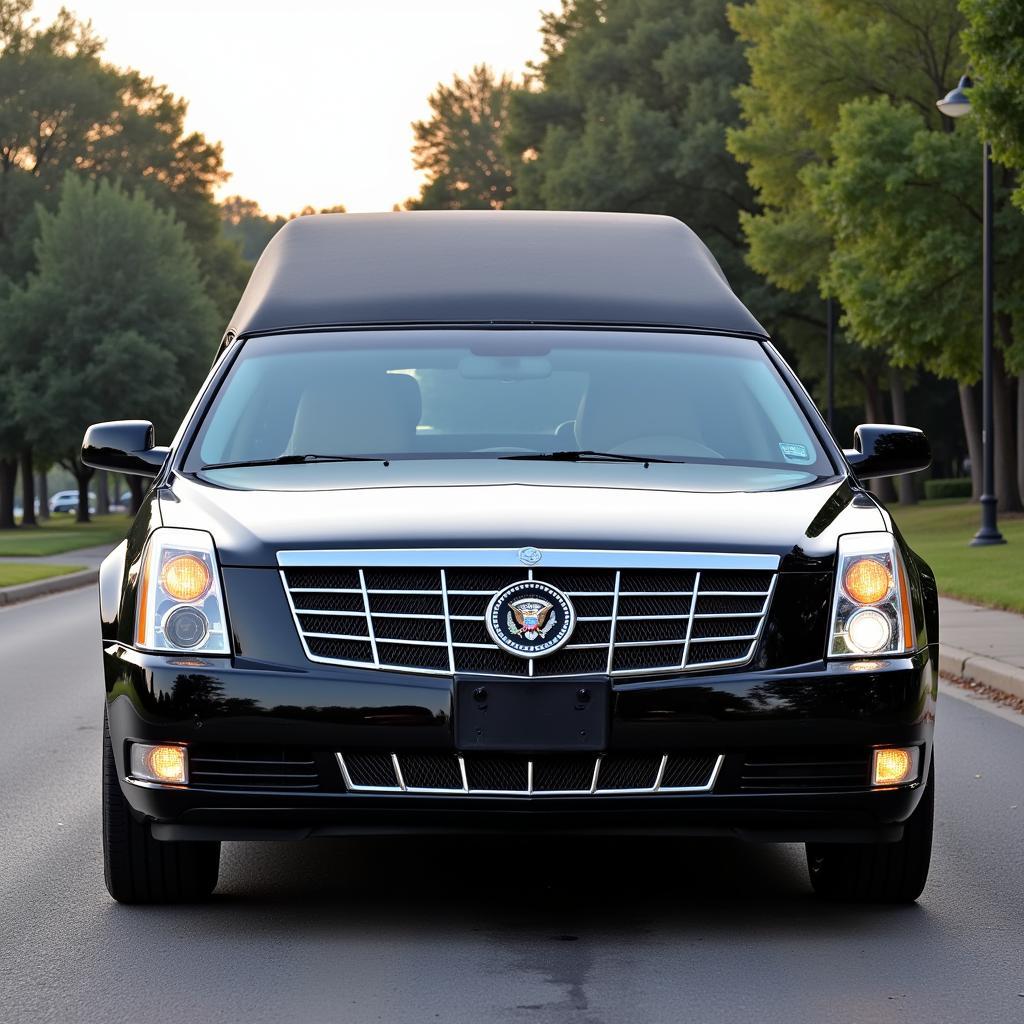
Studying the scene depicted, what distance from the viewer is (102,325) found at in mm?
55719

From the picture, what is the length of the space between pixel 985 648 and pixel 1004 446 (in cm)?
2821

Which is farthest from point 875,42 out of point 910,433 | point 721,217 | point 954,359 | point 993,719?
point 910,433

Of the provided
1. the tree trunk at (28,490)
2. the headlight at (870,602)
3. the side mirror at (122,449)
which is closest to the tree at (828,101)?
the tree trunk at (28,490)

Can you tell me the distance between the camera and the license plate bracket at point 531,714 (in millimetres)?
5430

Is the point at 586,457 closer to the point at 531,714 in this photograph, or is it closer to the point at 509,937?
the point at 531,714

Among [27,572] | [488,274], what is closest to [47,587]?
[27,572]

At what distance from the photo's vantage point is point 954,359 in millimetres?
37094

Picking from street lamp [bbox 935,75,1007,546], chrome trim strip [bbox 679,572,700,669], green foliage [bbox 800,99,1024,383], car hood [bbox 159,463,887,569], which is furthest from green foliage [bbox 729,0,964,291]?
chrome trim strip [bbox 679,572,700,669]

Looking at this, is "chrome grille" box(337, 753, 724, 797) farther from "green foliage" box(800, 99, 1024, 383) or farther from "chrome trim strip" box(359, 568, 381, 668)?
"green foliage" box(800, 99, 1024, 383)

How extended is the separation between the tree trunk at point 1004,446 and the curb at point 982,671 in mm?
25306

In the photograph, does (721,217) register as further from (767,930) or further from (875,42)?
(767,930)

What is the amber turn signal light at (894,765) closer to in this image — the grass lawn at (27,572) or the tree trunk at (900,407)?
the grass lawn at (27,572)

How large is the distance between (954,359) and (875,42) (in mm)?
7246

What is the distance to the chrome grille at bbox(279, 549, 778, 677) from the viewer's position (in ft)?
18.1
